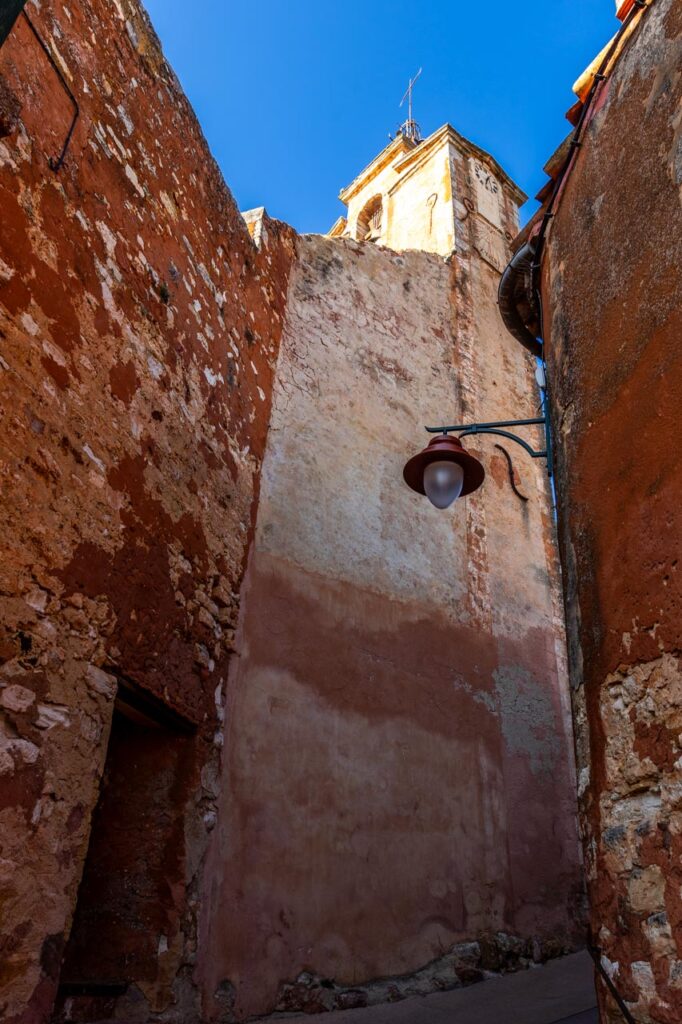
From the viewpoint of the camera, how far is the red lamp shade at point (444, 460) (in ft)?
13.9

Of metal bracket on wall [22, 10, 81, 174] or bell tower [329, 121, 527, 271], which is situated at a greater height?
bell tower [329, 121, 527, 271]

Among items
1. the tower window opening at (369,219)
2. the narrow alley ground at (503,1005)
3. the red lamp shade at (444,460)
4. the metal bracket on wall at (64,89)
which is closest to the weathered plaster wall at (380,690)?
the narrow alley ground at (503,1005)

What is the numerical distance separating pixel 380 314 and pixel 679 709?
612 centimetres

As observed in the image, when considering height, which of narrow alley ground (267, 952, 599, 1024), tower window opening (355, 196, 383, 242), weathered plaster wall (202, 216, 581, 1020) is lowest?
narrow alley ground (267, 952, 599, 1024)

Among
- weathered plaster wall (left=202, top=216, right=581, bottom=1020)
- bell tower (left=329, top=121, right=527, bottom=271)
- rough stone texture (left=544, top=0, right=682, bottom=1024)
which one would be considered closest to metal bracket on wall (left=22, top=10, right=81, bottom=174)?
rough stone texture (left=544, top=0, right=682, bottom=1024)

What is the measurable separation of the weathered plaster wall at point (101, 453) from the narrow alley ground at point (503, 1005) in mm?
1537

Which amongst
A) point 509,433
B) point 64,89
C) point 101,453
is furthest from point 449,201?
point 101,453

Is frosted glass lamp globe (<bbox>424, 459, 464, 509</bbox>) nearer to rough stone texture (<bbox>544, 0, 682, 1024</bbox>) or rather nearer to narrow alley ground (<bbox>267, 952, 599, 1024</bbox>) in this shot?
rough stone texture (<bbox>544, 0, 682, 1024</bbox>)

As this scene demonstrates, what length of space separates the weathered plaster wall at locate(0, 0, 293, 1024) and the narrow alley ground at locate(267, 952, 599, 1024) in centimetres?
154

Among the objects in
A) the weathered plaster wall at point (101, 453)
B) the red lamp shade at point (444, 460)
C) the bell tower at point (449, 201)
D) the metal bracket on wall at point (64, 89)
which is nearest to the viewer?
the weathered plaster wall at point (101, 453)

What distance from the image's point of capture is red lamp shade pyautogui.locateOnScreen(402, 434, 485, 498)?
422cm

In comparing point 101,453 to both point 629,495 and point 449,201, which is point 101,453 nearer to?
point 629,495

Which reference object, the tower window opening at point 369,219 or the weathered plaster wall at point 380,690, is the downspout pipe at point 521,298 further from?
the tower window opening at point 369,219

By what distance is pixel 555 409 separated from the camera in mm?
3602
